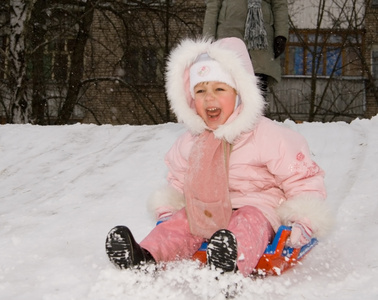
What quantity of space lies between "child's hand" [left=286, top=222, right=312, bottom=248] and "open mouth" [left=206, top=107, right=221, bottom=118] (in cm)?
61

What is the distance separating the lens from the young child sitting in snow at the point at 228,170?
250 centimetres

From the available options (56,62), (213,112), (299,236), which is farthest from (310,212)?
(56,62)

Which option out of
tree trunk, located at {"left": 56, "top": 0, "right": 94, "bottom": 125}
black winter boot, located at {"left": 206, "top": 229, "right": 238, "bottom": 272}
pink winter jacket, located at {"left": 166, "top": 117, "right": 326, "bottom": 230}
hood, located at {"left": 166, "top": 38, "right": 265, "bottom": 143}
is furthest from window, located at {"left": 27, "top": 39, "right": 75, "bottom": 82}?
black winter boot, located at {"left": 206, "top": 229, "right": 238, "bottom": 272}

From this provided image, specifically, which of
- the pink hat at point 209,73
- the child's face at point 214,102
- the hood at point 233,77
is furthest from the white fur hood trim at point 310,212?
the pink hat at point 209,73

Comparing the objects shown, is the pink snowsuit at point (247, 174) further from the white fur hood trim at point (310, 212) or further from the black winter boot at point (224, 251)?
the black winter boot at point (224, 251)

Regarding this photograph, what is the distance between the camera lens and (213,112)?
2758 millimetres

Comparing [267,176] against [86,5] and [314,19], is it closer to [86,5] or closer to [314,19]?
[86,5]

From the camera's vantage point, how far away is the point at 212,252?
2.18 meters

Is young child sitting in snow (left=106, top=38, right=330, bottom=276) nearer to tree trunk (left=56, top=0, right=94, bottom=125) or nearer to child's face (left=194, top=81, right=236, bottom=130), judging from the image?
child's face (left=194, top=81, right=236, bottom=130)

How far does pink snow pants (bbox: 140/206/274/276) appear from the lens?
7.54 ft

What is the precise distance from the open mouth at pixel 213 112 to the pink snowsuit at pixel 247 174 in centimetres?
6

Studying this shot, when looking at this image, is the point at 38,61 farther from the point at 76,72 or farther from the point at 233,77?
the point at 233,77

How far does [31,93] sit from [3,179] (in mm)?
6010

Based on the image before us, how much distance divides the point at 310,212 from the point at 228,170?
15.9 inches
